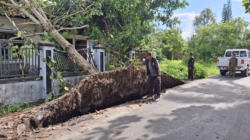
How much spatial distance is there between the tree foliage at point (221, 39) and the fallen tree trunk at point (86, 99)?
15.9 metres

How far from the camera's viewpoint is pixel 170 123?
13.2ft

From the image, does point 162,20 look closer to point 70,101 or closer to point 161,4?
point 161,4

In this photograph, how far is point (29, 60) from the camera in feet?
19.2

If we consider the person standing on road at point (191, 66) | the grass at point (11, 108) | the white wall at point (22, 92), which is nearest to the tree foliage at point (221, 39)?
the person standing on road at point (191, 66)

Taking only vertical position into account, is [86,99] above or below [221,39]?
below

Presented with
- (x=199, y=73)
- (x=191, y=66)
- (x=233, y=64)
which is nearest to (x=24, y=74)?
(x=191, y=66)

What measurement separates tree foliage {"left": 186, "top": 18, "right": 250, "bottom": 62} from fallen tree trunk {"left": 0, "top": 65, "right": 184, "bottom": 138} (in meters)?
15.9

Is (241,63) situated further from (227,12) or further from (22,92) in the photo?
(227,12)

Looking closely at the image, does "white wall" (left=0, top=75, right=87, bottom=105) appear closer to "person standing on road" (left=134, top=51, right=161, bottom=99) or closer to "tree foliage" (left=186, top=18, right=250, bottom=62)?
"person standing on road" (left=134, top=51, right=161, bottom=99)

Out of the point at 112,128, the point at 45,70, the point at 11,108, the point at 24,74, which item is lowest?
the point at 112,128

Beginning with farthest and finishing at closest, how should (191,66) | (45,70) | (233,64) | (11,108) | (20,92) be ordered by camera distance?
(233,64) < (191,66) < (45,70) < (20,92) < (11,108)

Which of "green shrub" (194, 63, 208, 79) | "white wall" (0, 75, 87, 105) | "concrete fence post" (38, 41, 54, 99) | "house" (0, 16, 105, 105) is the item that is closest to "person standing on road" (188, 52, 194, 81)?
"green shrub" (194, 63, 208, 79)

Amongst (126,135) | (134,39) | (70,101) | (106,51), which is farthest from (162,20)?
(126,135)

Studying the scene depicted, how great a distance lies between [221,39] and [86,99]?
19.1 m
